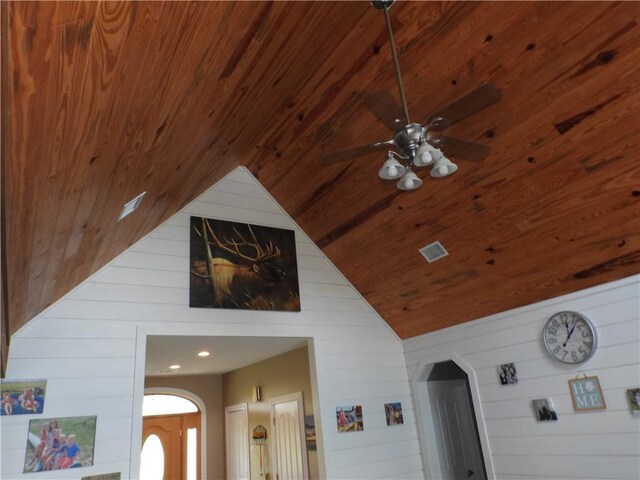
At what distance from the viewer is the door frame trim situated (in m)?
4.46

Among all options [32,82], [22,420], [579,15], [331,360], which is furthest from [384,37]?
[22,420]

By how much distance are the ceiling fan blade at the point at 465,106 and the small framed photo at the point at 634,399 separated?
263 centimetres

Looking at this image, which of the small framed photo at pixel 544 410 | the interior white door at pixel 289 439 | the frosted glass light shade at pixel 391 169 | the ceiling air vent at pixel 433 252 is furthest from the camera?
the interior white door at pixel 289 439

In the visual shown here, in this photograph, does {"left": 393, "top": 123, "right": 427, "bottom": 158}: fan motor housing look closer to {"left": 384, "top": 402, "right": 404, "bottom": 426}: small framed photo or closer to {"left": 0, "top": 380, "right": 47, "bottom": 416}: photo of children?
{"left": 0, "top": 380, "right": 47, "bottom": 416}: photo of children

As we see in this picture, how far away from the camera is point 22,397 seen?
10.7ft

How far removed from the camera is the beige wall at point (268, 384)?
5.29m

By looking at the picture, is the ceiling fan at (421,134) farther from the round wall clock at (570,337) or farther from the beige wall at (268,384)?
the beige wall at (268,384)

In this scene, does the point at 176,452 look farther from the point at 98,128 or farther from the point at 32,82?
the point at 32,82

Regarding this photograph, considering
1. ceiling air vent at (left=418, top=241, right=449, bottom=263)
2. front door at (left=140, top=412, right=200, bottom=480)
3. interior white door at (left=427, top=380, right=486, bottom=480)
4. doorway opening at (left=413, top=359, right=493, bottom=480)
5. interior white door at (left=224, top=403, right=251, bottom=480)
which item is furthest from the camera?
front door at (left=140, top=412, right=200, bottom=480)

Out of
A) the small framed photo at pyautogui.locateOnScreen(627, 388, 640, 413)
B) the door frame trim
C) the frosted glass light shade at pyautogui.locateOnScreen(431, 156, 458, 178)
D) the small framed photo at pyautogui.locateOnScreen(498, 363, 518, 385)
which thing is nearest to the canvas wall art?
the door frame trim

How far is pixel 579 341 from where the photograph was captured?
366 centimetres

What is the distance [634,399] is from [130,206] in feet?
12.6

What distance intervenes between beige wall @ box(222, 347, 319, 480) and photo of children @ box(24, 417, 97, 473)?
8.01 ft

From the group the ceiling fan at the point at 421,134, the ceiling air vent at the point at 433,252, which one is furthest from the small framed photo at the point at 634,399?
the ceiling fan at the point at 421,134
